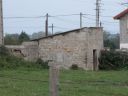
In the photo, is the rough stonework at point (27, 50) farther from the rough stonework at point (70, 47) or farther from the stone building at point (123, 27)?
the stone building at point (123, 27)

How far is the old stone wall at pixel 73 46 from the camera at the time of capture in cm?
4188

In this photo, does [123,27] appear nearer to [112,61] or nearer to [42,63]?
[112,61]

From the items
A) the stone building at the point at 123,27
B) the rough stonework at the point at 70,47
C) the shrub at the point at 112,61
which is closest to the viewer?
the rough stonework at the point at 70,47

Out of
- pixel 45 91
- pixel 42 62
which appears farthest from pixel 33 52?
pixel 45 91

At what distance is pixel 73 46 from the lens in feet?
139

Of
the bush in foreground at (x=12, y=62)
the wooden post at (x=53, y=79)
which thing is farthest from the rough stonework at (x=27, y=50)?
the wooden post at (x=53, y=79)

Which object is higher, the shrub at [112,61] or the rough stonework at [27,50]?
the rough stonework at [27,50]

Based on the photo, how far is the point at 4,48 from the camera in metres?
39.2

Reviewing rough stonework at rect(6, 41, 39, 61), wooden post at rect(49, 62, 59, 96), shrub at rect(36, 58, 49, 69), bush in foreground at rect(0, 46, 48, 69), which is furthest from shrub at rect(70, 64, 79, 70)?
wooden post at rect(49, 62, 59, 96)

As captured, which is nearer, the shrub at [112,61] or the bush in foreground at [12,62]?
the bush in foreground at [12,62]

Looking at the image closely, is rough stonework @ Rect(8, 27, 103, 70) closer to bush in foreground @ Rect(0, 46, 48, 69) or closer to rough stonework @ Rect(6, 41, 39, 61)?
rough stonework @ Rect(6, 41, 39, 61)

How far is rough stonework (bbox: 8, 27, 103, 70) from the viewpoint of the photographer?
41562mm

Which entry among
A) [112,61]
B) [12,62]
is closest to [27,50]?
[12,62]

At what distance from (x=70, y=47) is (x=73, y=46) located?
12.0 inches
